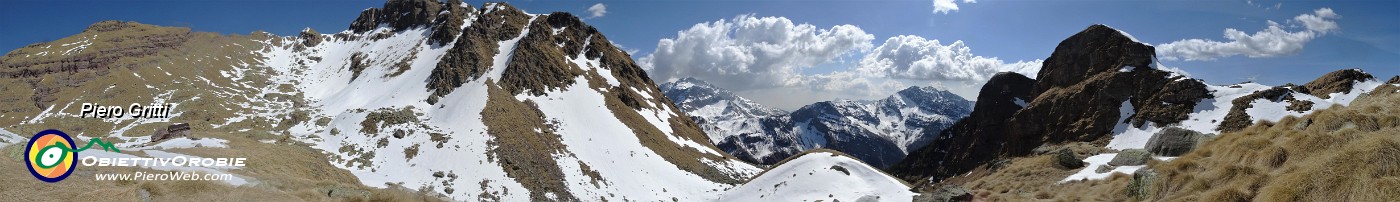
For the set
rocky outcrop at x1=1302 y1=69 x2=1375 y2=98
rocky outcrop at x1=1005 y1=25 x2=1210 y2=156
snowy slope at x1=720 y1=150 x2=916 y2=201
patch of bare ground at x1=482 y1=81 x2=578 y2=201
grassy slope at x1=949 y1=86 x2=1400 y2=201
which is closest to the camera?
grassy slope at x1=949 y1=86 x2=1400 y2=201

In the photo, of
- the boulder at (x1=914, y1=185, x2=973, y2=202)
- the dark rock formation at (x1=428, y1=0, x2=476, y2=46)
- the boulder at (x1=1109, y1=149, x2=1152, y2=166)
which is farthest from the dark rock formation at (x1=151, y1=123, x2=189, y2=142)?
the boulder at (x1=1109, y1=149, x2=1152, y2=166)

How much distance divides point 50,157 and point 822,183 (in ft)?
125

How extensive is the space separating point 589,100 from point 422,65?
30.7 meters

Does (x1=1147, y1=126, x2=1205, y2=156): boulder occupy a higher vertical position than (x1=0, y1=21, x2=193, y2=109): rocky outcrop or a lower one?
lower

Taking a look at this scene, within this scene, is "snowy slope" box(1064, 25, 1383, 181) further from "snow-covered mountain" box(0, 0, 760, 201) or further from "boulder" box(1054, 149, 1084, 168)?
"snow-covered mountain" box(0, 0, 760, 201)

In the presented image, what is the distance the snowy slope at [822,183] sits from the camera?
3875cm

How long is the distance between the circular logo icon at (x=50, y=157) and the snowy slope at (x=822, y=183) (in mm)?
33701

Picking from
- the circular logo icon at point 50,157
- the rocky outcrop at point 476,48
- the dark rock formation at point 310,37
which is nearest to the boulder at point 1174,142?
the circular logo icon at point 50,157

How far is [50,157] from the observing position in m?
15.4

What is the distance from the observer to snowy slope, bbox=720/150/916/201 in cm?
3875

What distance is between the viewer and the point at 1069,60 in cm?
6706

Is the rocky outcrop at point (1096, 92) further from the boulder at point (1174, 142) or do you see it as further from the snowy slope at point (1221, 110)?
the boulder at point (1174, 142)

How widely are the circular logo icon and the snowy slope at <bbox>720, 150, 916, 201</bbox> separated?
3370 centimetres

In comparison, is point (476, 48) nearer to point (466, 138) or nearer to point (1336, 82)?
point (466, 138)
